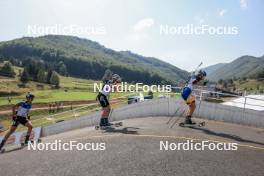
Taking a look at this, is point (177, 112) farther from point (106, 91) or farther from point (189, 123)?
point (106, 91)

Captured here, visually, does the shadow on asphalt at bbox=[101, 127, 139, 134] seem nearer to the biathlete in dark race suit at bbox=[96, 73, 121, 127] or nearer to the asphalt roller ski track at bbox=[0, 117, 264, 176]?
the asphalt roller ski track at bbox=[0, 117, 264, 176]

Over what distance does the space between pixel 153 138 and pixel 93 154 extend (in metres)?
2.61

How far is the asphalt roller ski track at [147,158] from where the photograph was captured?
9711 mm

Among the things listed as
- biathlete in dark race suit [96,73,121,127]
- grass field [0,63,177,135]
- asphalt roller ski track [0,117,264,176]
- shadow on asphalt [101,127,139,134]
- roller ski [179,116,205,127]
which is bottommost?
grass field [0,63,177,135]

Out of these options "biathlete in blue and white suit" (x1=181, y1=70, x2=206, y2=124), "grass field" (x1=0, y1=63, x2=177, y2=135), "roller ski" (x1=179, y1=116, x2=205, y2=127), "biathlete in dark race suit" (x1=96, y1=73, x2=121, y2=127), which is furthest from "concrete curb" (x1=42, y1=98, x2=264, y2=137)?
"grass field" (x1=0, y1=63, x2=177, y2=135)

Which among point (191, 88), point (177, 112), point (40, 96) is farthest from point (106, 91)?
point (40, 96)

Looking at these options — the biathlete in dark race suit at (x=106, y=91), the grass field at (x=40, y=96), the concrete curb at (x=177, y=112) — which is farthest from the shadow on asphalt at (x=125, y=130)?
the grass field at (x=40, y=96)

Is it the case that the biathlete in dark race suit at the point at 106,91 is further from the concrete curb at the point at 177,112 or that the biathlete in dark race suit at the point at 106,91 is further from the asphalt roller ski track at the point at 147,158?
the concrete curb at the point at 177,112

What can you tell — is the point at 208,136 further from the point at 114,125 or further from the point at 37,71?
the point at 37,71

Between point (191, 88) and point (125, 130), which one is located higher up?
point (191, 88)

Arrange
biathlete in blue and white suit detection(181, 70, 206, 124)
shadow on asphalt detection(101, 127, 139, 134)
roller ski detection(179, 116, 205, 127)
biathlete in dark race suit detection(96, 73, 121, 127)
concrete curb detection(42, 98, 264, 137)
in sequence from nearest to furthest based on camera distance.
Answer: shadow on asphalt detection(101, 127, 139, 134) < roller ski detection(179, 116, 205, 127) < biathlete in blue and white suit detection(181, 70, 206, 124) < biathlete in dark race suit detection(96, 73, 121, 127) < concrete curb detection(42, 98, 264, 137)

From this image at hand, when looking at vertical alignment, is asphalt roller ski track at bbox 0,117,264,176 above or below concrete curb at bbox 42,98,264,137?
below

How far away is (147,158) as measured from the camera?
10.7m

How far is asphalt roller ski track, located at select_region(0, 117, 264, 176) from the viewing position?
9.71m
